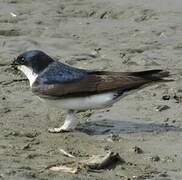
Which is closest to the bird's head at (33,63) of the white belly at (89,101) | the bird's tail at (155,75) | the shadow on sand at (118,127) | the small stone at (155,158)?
the white belly at (89,101)

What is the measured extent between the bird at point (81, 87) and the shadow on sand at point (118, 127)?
163 millimetres

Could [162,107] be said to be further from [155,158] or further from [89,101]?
[155,158]

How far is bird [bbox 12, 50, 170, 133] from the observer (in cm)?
746

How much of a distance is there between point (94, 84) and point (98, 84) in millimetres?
34

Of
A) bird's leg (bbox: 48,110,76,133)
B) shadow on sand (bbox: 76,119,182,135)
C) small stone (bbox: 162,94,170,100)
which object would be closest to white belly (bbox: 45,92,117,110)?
bird's leg (bbox: 48,110,76,133)

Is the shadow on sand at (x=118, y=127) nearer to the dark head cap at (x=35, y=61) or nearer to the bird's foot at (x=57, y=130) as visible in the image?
the bird's foot at (x=57, y=130)

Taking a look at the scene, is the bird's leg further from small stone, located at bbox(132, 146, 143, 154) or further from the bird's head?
small stone, located at bbox(132, 146, 143, 154)

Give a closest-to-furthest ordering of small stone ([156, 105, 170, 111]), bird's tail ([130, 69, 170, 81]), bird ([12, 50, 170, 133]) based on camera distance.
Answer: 1. bird's tail ([130, 69, 170, 81])
2. bird ([12, 50, 170, 133])
3. small stone ([156, 105, 170, 111])

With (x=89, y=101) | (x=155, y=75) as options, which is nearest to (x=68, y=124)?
(x=89, y=101)

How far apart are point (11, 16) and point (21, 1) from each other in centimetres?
91

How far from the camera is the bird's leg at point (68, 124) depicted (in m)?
7.59

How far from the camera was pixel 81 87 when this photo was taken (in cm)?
754

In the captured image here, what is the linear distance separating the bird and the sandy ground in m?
0.25

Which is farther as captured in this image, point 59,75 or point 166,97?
point 166,97
